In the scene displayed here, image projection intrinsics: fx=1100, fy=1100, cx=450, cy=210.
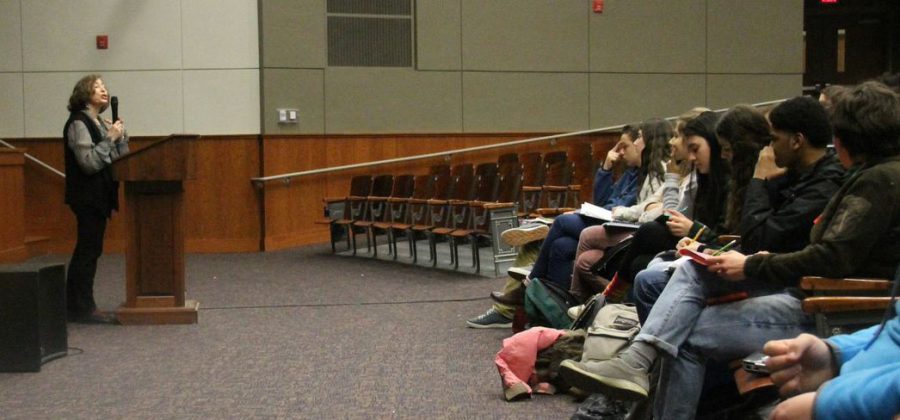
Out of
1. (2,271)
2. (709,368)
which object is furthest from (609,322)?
(2,271)

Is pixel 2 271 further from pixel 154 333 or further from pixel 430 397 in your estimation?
pixel 430 397

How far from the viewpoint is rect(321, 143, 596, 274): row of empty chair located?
25.1 feet

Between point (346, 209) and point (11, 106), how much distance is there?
3.22 m

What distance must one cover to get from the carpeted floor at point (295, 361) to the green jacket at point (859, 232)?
1.17 meters

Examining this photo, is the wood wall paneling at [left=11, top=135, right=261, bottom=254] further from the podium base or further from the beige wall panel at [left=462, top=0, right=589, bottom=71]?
the podium base

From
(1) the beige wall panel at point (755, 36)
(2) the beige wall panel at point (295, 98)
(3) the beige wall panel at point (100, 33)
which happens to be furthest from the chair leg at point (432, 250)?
(1) the beige wall panel at point (755, 36)

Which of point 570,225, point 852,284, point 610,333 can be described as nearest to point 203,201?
point 570,225

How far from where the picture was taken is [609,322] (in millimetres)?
3654

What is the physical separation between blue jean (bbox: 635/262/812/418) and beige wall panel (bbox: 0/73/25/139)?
7954 millimetres

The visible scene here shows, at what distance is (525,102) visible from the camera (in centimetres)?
1077

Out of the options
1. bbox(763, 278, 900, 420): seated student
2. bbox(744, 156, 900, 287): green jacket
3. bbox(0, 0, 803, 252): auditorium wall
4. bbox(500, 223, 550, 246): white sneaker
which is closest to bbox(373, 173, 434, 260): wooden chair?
bbox(0, 0, 803, 252): auditorium wall

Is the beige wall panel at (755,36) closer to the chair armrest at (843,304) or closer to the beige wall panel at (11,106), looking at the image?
the beige wall panel at (11,106)

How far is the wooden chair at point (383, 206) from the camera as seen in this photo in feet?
28.6

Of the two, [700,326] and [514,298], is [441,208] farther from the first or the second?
[700,326]
